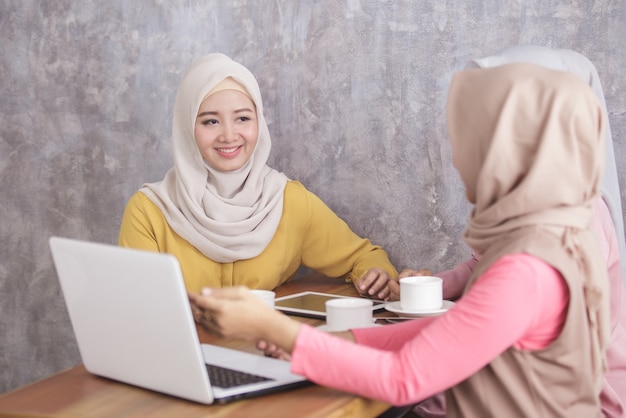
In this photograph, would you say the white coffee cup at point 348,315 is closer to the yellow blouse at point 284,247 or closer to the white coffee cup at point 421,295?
the white coffee cup at point 421,295

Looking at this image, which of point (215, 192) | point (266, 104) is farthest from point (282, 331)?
point (266, 104)

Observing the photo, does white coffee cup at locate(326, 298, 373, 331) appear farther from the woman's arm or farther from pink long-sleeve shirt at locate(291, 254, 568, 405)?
the woman's arm

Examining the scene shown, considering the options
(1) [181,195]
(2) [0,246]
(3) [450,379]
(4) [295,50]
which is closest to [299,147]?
(4) [295,50]

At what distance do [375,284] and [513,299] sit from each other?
100 centimetres

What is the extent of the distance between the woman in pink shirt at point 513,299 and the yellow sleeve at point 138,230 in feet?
3.33

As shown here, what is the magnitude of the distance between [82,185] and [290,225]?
102cm

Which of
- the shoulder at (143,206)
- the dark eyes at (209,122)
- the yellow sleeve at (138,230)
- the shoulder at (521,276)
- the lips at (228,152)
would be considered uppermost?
the dark eyes at (209,122)

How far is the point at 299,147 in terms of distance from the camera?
285cm

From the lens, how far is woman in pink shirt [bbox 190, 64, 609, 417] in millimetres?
1374

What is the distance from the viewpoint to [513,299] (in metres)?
1.36

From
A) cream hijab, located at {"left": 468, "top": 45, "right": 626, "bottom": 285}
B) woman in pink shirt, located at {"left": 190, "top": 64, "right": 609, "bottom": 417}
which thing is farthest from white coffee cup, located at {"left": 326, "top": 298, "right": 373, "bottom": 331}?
cream hijab, located at {"left": 468, "top": 45, "right": 626, "bottom": 285}

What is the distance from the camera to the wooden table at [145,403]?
4.72 ft

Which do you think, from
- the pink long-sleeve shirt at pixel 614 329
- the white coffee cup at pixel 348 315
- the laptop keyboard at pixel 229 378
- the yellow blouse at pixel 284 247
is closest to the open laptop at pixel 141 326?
the laptop keyboard at pixel 229 378

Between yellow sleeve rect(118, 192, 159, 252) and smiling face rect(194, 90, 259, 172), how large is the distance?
25cm
